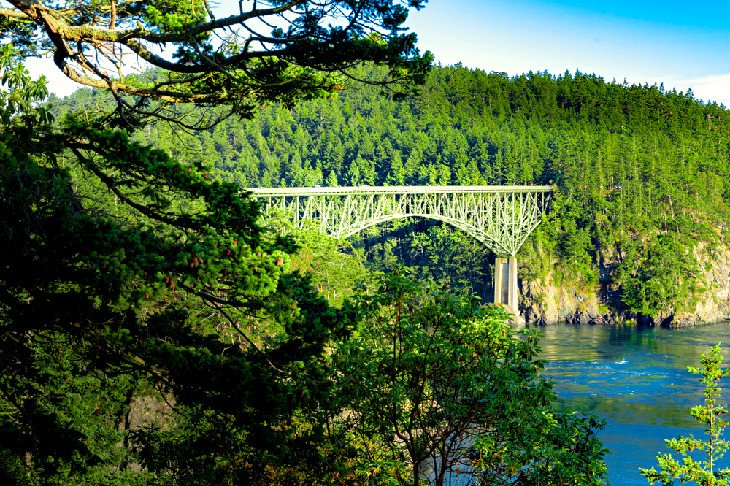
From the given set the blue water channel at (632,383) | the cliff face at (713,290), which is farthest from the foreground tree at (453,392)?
the cliff face at (713,290)

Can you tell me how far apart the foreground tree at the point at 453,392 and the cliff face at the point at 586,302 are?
2317 inches

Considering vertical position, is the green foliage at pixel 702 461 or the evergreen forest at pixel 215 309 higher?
the evergreen forest at pixel 215 309

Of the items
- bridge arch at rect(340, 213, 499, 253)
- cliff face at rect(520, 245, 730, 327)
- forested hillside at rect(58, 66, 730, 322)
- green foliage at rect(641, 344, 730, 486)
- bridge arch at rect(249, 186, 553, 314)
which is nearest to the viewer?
green foliage at rect(641, 344, 730, 486)

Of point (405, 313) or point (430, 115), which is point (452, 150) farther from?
point (405, 313)

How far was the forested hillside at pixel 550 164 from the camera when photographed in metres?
A: 71.7

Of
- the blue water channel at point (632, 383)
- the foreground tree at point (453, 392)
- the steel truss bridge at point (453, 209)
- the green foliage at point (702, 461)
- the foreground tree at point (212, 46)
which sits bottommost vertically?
the blue water channel at point (632, 383)

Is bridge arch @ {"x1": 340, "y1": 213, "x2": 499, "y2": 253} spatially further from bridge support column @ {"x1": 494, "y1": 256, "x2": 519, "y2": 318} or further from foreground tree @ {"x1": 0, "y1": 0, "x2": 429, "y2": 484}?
foreground tree @ {"x1": 0, "y1": 0, "x2": 429, "y2": 484}

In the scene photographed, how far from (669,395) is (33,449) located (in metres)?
30.9

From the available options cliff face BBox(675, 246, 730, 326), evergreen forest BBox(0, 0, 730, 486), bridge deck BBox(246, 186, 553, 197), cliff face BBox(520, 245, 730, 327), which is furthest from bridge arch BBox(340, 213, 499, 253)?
evergreen forest BBox(0, 0, 730, 486)

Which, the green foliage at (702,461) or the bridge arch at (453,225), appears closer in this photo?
the green foliage at (702,461)

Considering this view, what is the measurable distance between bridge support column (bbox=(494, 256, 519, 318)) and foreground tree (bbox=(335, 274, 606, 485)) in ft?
192

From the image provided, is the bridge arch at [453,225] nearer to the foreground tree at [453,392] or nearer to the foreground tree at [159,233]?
the foreground tree at [453,392]

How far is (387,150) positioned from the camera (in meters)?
94.2

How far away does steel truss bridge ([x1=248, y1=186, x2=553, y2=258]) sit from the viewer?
52.3 m
